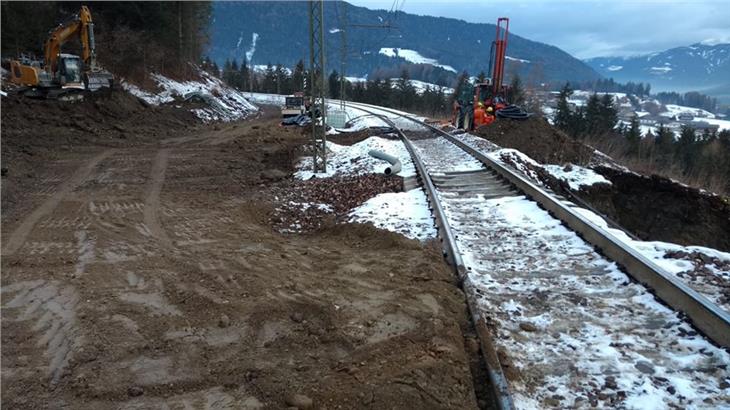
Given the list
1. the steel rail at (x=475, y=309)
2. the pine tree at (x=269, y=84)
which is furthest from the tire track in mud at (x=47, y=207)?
the pine tree at (x=269, y=84)

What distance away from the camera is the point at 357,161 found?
15070 mm

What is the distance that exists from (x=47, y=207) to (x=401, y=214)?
7.46 metres

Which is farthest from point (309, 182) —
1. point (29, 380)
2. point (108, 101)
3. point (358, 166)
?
point (108, 101)

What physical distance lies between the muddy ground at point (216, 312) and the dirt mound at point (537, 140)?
1193cm

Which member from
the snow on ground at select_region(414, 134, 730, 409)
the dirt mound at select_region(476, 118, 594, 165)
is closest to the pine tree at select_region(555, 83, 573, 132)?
the dirt mound at select_region(476, 118, 594, 165)

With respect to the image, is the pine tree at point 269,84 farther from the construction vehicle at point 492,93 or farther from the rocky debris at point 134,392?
the rocky debris at point 134,392

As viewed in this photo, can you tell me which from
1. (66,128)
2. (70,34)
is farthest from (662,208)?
(70,34)

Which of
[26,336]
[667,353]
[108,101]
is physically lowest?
[26,336]

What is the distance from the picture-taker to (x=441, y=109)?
75125mm

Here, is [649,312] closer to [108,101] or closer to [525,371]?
[525,371]

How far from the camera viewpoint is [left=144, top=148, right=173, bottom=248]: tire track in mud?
8.15 m

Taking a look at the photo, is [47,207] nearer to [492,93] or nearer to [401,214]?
[401,214]

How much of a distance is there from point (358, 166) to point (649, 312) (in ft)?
33.7

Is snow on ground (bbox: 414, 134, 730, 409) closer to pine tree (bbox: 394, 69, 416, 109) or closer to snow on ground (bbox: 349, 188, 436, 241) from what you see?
snow on ground (bbox: 349, 188, 436, 241)
